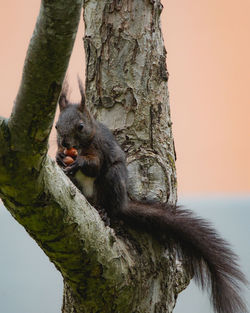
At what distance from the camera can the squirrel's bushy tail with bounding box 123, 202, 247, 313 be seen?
1849 mm

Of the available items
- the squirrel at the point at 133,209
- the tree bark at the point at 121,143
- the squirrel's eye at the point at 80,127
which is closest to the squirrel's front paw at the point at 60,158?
the squirrel at the point at 133,209

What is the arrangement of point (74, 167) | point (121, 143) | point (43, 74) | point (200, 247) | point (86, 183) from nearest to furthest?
point (43, 74) < point (200, 247) < point (74, 167) < point (86, 183) < point (121, 143)

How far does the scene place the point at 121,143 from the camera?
227 centimetres

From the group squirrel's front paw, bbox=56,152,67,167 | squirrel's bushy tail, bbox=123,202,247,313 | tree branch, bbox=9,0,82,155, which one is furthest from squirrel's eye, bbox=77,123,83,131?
tree branch, bbox=9,0,82,155

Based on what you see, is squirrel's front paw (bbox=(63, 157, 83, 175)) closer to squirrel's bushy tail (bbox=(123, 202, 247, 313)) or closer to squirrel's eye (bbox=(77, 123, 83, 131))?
squirrel's eye (bbox=(77, 123, 83, 131))

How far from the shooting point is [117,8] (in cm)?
231

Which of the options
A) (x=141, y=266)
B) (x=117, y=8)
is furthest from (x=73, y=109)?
(x=141, y=266)

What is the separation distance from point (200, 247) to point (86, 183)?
547mm

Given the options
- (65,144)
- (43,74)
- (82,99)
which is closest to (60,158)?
(65,144)

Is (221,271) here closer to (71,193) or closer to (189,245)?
(189,245)

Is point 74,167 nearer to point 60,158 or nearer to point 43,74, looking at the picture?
point 60,158

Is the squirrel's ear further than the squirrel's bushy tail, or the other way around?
the squirrel's ear

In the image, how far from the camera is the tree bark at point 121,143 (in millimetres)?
1114

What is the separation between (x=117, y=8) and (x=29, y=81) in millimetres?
1319
